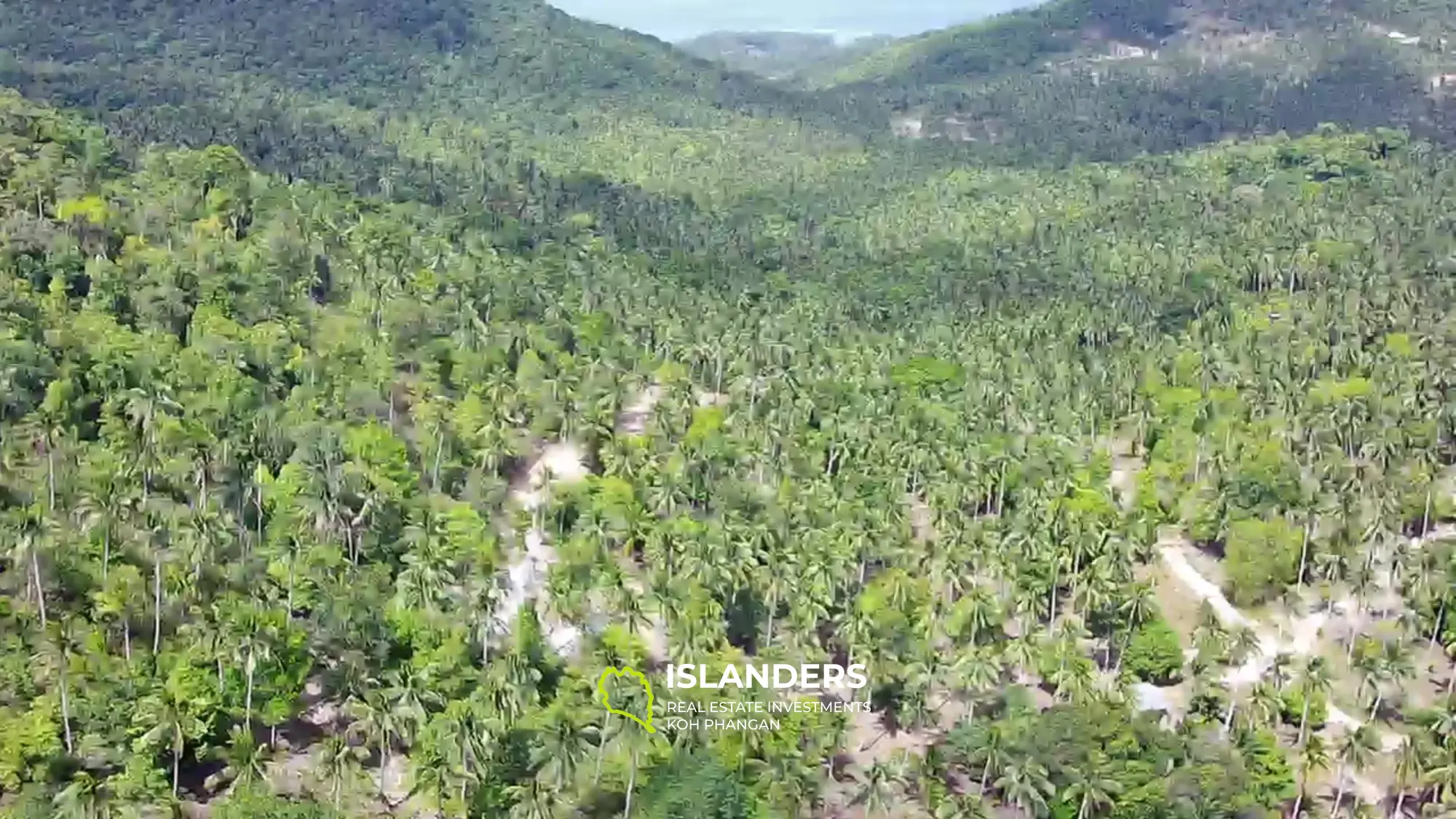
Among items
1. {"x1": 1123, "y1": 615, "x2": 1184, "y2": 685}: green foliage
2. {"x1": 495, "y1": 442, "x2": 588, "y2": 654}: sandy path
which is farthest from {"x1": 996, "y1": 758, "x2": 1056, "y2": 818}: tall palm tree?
{"x1": 495, "y1": 442, "x2": 588, "y2": 654}: sandy path

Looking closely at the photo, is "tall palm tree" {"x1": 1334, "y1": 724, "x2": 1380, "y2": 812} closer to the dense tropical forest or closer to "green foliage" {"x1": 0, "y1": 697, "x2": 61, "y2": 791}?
the dense tropical forest

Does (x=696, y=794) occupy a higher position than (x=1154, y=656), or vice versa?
(x=696, y=794)

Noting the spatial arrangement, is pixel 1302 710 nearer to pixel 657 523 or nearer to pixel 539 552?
pixel 657 523

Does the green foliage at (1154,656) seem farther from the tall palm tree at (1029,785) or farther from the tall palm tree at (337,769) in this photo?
the tall palm tree at (337,769)

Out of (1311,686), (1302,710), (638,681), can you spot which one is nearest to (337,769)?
(638,681)

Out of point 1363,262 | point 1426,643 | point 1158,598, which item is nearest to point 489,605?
point 1158,598

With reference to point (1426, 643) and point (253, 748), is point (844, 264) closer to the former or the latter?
point (1426, 643)

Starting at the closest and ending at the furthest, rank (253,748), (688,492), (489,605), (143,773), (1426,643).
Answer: (143,773) < (253,748) < (489,605) < (1426,643) < (688,492)
